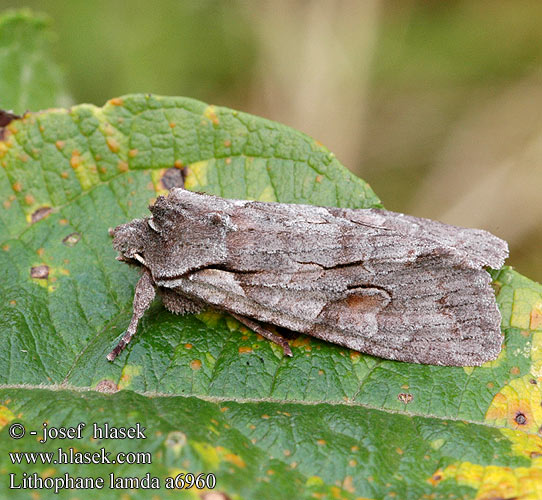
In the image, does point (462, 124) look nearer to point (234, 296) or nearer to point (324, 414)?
point (234, 296)

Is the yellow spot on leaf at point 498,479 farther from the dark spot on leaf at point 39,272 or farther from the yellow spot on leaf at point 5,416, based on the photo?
the dark spot on leaf at point 39,272

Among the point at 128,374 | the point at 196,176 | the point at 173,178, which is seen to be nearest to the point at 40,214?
the point at 173,178

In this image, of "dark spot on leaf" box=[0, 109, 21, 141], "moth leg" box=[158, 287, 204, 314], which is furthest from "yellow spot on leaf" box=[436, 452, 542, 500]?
"dark spot on leaf" box=[0, 109, 21, 141]

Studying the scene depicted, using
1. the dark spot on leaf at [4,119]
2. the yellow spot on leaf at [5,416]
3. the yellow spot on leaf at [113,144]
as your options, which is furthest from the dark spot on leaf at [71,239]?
the yellow spot on leaf at [5,416]

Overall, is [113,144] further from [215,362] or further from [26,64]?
[215,362]

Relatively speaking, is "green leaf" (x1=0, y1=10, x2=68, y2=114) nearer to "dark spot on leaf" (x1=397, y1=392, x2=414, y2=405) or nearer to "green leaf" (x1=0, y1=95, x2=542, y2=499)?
"green leaf" (x1=0, y1=95, x2=542, y2=499)

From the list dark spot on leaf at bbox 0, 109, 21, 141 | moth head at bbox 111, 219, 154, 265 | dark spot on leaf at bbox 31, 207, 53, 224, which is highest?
dark spot on leaf at bbox 0, 109, 21, 141
